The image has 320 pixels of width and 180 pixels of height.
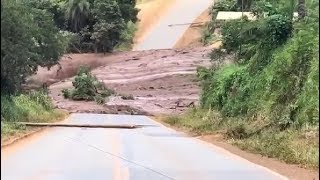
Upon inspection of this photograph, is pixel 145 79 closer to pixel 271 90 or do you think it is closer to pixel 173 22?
pixel 173 22

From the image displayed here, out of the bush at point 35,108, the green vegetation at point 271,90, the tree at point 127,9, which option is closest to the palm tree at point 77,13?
the tree at point 127,9

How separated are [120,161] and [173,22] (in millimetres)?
77125

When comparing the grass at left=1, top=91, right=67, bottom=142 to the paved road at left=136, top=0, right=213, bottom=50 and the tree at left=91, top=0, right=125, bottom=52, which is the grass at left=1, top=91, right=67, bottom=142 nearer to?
the tree at left=91, top=0, right=125, bottom=52

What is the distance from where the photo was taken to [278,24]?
26.4 metres

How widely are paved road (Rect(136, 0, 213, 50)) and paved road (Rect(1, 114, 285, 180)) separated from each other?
2442 inches

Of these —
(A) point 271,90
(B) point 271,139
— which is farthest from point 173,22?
(B) point 271,139

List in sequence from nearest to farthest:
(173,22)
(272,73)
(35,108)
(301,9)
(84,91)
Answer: (272,73) → (301,9) → (35,108) → (84,91) → (173,22)

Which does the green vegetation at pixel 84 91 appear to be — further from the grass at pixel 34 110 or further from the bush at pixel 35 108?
the bush at pixel 35 108

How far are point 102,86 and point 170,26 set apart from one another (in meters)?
36.4

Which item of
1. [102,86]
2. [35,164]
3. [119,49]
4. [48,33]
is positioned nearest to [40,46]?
[48,33]

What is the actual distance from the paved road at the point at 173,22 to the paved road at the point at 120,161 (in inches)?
2442

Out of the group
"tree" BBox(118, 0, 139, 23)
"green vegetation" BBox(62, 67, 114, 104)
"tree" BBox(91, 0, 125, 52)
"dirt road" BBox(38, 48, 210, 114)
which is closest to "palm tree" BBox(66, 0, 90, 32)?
"tree" BBox(91, 0, 125, 52)

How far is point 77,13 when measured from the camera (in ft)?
239

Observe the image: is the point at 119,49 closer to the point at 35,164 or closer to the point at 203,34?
the point at 203,34
